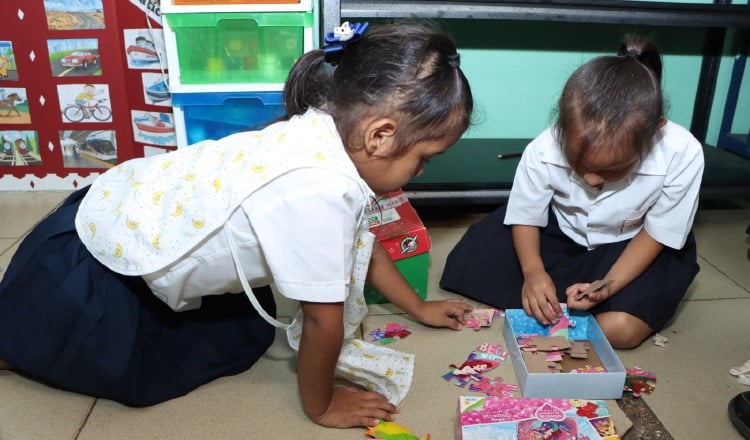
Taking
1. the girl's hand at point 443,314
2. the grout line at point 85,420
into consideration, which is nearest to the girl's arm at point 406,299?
the girl's hand at point 443,314

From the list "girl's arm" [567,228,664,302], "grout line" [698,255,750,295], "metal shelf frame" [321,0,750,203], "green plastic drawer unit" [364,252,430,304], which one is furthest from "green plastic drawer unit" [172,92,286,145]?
"grout line" [698,255,750,295]

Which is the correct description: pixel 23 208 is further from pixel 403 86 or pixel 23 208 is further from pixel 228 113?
pixel 403 86

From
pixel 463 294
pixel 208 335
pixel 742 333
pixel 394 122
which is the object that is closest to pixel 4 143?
pixel 208 335

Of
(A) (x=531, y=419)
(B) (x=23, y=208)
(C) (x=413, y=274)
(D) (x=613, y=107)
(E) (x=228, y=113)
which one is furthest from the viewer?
(B) (x=23, y=208)

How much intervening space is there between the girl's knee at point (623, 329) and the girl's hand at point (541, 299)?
10 centimetres

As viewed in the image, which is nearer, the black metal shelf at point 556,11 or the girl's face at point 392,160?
the girl's face at point 392,160

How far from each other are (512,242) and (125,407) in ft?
2.80

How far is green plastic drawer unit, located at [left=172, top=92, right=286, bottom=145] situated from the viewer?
1611 mm

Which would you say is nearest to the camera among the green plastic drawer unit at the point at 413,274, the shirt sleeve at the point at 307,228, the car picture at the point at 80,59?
the shirt sleeve at the point at 307,228

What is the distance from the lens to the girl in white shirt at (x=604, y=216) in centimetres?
109

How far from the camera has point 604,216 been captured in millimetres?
1276

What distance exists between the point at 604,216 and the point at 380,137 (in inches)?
23.8

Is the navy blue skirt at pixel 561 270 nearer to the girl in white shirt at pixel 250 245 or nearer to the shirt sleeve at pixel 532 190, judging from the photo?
the shirt sleeve at pixel 532 190

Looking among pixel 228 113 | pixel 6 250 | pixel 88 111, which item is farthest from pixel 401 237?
pixel 88 111
